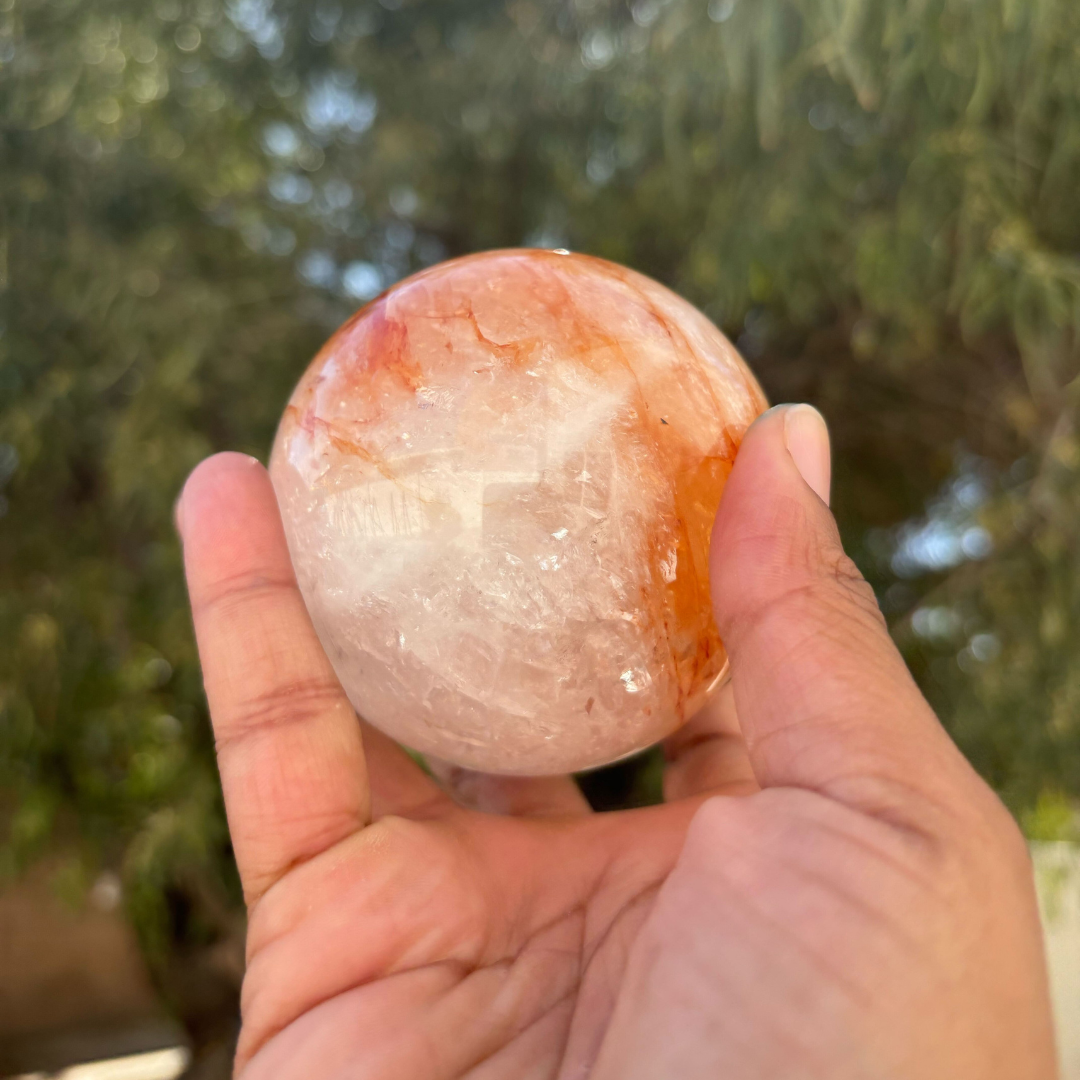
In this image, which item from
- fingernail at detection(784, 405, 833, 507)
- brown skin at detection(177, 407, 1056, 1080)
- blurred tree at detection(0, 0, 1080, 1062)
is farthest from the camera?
blurred tree at detection(0, 0, 1080, 1062)

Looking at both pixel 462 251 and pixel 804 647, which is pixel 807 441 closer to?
pixel 804 647

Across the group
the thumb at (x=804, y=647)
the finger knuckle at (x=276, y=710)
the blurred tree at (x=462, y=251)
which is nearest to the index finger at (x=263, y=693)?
the finger knuckle at (x=276, y=710)

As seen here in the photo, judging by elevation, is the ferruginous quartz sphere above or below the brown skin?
above

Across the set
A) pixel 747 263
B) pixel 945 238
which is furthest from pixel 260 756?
pixel 945 238

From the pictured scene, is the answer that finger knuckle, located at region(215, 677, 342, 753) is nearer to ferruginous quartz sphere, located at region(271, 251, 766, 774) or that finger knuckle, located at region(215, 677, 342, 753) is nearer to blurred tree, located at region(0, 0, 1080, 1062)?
ferruginous quartz sphere, located at region(271, 251, 766, 774)

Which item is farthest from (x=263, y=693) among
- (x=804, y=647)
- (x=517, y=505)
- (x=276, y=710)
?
(x=804, y=647)

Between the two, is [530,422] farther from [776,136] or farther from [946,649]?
[946,649]

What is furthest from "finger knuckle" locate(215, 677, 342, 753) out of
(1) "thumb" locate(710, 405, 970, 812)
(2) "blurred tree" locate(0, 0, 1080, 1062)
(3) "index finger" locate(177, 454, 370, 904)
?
(2) "blurred tree" locate(0, 0, 1080, 1062)
